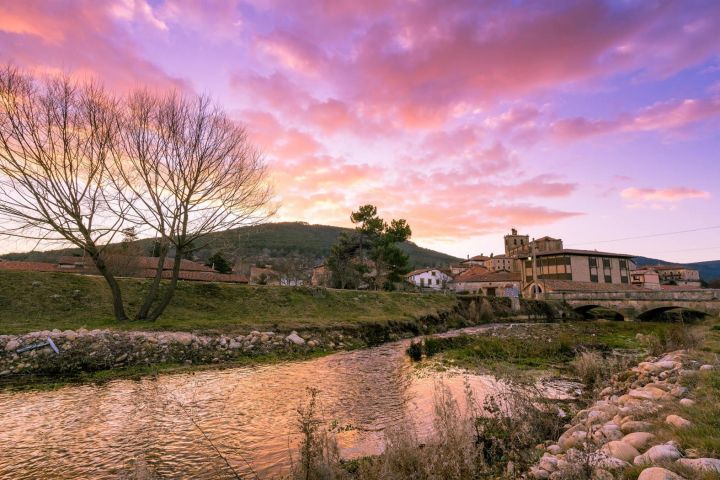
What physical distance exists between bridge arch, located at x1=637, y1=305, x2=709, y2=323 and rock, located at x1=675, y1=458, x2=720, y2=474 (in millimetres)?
43244

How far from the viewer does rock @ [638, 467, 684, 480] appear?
Answer: 3670mm

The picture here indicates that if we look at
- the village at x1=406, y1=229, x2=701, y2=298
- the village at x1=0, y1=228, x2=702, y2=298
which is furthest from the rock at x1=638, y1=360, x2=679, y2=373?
the village at x1=406, y1=229, x2=701, y2=298

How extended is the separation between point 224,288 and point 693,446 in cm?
2845

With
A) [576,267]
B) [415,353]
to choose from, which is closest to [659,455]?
[415,353]

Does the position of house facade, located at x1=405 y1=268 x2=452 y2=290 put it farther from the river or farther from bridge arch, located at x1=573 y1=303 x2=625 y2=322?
the river

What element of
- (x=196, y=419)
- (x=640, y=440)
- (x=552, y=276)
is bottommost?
(x=196, y=419)

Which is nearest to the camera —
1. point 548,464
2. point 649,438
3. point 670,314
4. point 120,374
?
point 548,464

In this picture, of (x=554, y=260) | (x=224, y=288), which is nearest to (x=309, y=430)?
(x=224, y=288)

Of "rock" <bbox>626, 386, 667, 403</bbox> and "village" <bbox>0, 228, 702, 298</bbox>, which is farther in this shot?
"village" <bbox>0, 228, 702, 298</bbox>

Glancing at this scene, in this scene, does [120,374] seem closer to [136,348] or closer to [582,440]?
[136,348]

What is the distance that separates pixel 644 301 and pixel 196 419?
4748cm

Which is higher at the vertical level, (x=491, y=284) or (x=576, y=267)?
(x=576, y=267)

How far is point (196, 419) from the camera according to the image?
878 cm

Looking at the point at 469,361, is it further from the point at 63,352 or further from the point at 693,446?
the point at 63,352
